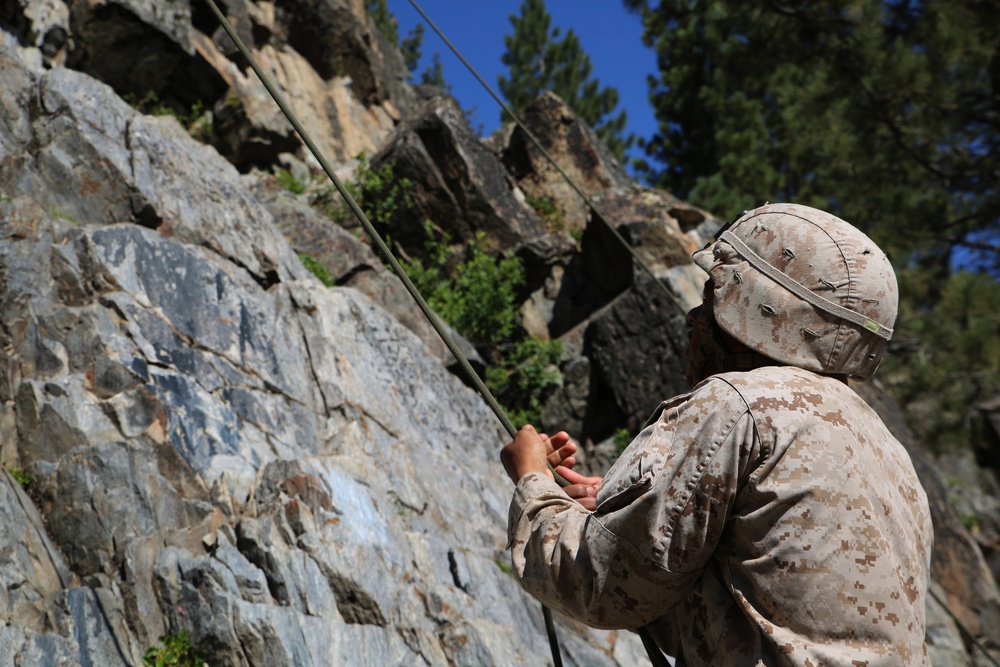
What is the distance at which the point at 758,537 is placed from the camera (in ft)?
5.26

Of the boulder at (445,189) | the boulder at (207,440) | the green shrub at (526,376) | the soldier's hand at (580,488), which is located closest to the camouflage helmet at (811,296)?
the soldier's hand at (580,488)

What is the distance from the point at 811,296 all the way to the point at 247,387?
4.94 meters

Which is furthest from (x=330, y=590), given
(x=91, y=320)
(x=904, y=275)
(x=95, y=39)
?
(x=904, y=275)

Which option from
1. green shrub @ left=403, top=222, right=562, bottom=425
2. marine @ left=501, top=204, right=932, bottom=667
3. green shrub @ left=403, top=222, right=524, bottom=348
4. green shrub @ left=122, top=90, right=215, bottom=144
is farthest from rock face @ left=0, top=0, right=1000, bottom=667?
marine @ left=501, top=204, right=932, bottom=667

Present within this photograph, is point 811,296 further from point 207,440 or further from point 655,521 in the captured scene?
point 207,440

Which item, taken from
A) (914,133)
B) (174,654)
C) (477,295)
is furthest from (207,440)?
(914,133)

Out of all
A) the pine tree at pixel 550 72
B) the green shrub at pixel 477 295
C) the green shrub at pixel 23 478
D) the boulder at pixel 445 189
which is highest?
the pine tree at pixel 550 72

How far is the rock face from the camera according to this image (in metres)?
4.52

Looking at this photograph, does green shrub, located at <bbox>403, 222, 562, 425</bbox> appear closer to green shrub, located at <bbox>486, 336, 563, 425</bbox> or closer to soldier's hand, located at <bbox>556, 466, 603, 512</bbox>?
green shrub, located at <bbox>486, 336, 563, 425</bbox>

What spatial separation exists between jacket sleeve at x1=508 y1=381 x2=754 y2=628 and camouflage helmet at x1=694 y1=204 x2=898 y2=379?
0.22 meters

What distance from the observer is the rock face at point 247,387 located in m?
4.52

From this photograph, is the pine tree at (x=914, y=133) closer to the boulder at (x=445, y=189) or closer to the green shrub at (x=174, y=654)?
the boulder at (x=445, y=189)

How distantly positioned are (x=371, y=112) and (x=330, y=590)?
12.1 meters

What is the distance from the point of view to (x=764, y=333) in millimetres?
1816
